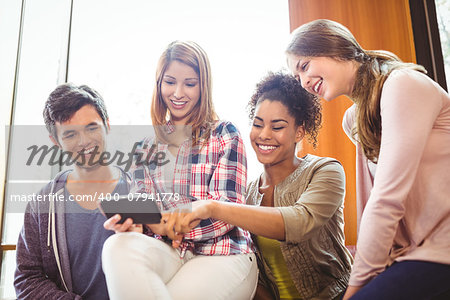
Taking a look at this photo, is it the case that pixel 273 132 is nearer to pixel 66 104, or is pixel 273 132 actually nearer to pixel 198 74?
pixel 198 74

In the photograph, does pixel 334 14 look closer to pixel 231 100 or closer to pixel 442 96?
pixel 231 100

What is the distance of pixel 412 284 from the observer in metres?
0.83

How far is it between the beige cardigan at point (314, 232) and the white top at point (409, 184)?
198 millimetres

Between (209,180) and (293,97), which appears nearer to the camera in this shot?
(209,180)

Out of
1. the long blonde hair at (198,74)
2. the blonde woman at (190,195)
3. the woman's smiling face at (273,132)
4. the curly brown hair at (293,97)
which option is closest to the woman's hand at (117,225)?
the blonde woman at (190,195)

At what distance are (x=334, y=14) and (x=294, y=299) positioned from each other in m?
1.98

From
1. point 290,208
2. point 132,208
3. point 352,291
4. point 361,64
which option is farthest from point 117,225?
point 361,64

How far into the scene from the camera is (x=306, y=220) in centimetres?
106

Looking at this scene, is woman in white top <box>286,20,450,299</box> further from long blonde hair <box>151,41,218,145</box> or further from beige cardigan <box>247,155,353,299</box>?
long blonde hair <box>151,41,218,145</box>

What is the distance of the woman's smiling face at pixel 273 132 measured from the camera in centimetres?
133

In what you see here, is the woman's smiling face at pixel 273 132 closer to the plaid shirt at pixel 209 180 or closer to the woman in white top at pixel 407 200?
the plaid shirt at pixel 209 180

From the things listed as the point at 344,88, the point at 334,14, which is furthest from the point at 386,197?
the point at 334,14

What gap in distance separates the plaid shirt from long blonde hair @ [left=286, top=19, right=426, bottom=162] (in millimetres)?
354

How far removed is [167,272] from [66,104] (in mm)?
663
